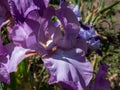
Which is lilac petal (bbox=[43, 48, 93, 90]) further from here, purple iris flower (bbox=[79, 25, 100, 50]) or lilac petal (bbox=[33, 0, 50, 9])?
purple iris flower (bbox=[79, 25, 100, 50])

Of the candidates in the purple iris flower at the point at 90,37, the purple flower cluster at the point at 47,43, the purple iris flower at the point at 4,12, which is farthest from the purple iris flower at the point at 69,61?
the purple iris flower at the point at 90,37

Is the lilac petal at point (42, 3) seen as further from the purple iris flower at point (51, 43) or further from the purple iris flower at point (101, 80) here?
the purple iris flower at point (101, 80)

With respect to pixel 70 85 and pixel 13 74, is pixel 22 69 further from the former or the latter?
pixel 70 85

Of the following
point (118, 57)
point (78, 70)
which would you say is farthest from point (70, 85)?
point (118, 57)

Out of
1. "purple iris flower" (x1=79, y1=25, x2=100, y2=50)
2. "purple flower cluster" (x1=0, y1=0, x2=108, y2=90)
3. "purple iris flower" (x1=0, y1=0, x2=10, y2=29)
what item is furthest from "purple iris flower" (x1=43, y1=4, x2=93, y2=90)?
"purple iris flower" (x1=79, y1=25, x2=100, y2=50)

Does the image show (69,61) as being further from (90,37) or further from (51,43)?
Result: (90,37)

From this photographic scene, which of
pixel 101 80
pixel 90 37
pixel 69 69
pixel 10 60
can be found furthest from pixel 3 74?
pixel 90 37
